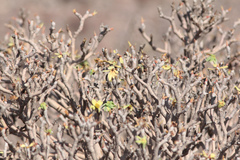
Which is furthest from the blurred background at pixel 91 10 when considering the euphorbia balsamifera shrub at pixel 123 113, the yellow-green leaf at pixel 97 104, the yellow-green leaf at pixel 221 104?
the yellow-green leaf at pixel 221 104

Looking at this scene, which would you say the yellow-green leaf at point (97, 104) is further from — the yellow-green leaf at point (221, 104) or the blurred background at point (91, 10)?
the blurred background at point (91, 10)

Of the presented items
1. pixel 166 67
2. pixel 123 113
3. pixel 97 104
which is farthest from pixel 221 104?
pixel 97 104

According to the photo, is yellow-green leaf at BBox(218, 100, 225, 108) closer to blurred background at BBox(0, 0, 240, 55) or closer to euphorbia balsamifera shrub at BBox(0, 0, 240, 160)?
euphorbia balsamifera shrub at BBox(0, 0, 240, 160)

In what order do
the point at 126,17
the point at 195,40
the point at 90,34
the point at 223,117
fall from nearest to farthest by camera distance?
the point at 223,117, the point at 195,40, the point at 90,34, the point at 126,17

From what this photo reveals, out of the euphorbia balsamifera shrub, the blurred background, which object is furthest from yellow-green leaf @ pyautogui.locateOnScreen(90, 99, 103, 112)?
the blurred background

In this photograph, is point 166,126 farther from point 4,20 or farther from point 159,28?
point 4,20

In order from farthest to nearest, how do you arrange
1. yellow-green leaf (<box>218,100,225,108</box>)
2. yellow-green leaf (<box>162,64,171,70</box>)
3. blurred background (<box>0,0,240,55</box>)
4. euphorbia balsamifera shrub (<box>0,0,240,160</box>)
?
blurred background (<box>0,0,240,55</box>) < yellow-green leaf (<box>162,64,171,70</box>) < yellow-green leaf (<box>218,100,225,108</box>) < euphorbia balsamifera shrub (<box>0,0,240,160</box>)

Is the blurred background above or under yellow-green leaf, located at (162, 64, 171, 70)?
above

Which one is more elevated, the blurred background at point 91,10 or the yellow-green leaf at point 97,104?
the blurred background at point 91,10

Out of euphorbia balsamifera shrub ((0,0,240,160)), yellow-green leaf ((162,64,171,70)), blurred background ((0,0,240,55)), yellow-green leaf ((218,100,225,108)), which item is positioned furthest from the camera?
blurred background ((0,0,240,55))

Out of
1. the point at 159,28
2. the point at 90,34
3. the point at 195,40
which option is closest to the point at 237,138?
the point at 195,40

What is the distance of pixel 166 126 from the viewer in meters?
3.74

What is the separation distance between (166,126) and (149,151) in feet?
1.14

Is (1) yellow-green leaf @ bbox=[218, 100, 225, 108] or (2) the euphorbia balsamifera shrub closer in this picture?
(2) the euphorbia balsamifera shrub
